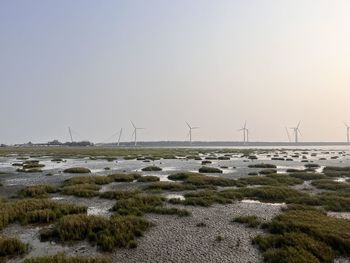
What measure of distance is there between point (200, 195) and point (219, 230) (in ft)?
32.4

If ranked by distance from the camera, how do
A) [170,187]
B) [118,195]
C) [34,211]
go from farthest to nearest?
[170,187], [118,195], [34,211]

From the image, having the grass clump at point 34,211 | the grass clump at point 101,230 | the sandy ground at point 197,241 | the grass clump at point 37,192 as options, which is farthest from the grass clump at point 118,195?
the grass clump at point 101,230

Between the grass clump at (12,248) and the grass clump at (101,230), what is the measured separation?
1.59 meters

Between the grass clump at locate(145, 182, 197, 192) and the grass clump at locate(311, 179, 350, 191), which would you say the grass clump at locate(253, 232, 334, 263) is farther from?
the grass clump at locate(311, 179, 350, 191)

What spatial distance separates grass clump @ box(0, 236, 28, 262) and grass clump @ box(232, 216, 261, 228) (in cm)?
1080

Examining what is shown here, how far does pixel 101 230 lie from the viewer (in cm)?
1773

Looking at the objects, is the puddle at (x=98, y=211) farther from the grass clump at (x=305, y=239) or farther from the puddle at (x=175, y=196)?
the grass clump at (x=305, y=239)

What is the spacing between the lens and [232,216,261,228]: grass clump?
63.5ft

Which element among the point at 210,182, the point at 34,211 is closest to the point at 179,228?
the point at 34,211

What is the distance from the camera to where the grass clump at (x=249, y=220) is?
1936 centimetres

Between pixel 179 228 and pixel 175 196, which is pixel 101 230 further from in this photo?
pixel 175 196

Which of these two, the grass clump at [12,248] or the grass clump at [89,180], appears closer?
the grass clump at [12,248]

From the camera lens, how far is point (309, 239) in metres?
16.0

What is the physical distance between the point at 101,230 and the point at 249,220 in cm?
785
